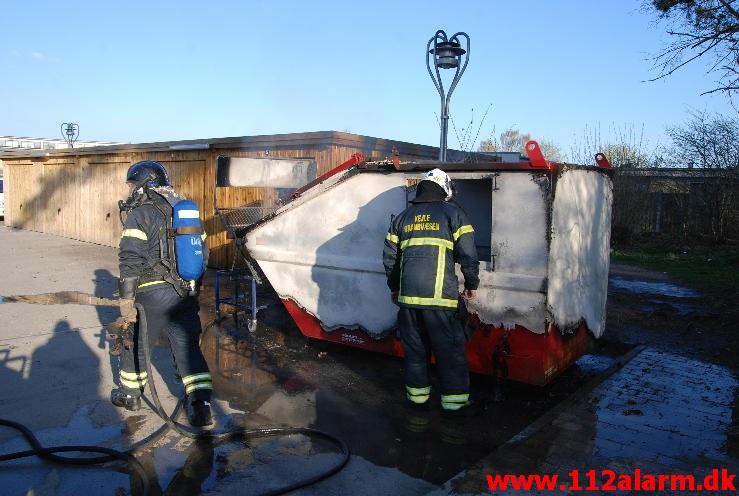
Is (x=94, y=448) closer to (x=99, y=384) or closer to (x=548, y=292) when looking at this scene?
(x=99, y=384)

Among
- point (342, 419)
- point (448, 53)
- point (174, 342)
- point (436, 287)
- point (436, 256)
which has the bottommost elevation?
point (342, 419)

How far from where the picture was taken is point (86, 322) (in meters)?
6.97

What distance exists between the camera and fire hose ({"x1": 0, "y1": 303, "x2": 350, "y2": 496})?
3386 mm

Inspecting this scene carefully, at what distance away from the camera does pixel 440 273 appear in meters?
4.38

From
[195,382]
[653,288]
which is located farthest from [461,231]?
[653,288]

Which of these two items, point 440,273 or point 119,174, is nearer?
point 440,273

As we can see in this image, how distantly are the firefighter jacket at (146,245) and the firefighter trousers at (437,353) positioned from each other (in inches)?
73.6

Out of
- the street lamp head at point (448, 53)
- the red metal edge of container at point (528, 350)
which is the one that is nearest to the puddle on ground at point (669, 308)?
the red metal edge of container at point (528, 350)

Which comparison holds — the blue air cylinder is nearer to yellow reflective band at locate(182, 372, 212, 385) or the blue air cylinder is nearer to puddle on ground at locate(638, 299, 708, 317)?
yellow reflective band at locate(182, 372, 212, 385)

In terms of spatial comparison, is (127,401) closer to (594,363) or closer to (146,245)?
(146,245)

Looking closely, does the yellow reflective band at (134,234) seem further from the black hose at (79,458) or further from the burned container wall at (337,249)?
the burned container wall at (337,249)

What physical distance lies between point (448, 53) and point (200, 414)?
223 inches

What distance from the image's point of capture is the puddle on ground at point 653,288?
9.94 meters

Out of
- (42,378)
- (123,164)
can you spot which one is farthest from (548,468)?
(123,164)
